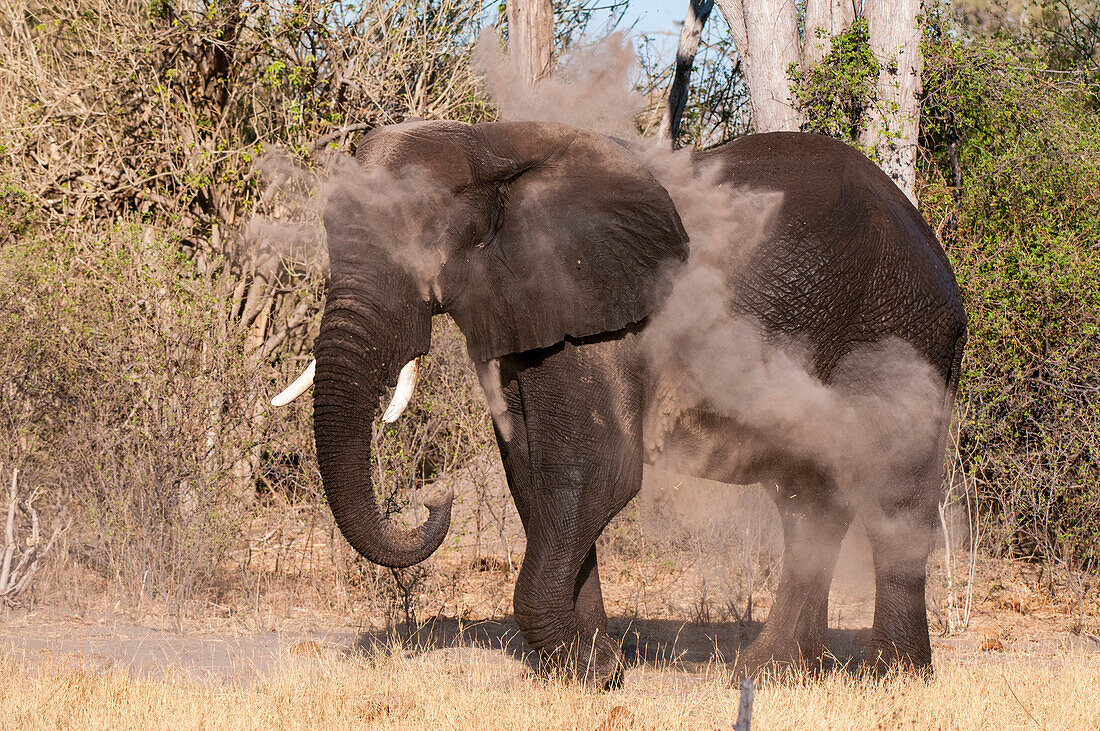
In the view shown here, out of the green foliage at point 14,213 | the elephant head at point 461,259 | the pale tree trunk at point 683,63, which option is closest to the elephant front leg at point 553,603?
the elephant head at point 461,259

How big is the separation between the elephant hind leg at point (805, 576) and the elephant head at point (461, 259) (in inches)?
68.1

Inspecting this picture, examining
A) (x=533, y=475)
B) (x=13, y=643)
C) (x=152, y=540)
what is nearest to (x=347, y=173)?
(x=533, y=475)

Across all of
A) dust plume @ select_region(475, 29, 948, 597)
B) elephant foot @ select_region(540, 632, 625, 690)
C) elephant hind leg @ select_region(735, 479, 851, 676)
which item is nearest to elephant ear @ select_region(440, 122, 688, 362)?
dust plume @ select_region(475, 29, 948, 597)

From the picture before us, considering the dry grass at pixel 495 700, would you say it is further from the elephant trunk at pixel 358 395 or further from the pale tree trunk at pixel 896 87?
the pale tree trunk at pixel 896 87

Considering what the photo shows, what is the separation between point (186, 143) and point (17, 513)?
403cm

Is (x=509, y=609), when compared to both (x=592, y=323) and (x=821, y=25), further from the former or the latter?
→ (x=821, y=25)

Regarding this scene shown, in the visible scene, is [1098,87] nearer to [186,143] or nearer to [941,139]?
[941,139]

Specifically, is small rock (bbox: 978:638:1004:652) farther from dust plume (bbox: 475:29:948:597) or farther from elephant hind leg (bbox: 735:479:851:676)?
dust plume (bbox: 475:29:948:597)

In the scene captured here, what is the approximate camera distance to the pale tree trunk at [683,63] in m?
11.4

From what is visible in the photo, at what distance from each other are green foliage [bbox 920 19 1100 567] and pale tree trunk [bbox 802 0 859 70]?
0.74 meters

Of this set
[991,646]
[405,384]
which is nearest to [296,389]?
[405,384]

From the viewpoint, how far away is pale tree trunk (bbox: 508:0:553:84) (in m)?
10.7

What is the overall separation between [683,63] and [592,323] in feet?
22.3

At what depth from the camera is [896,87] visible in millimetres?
9445
